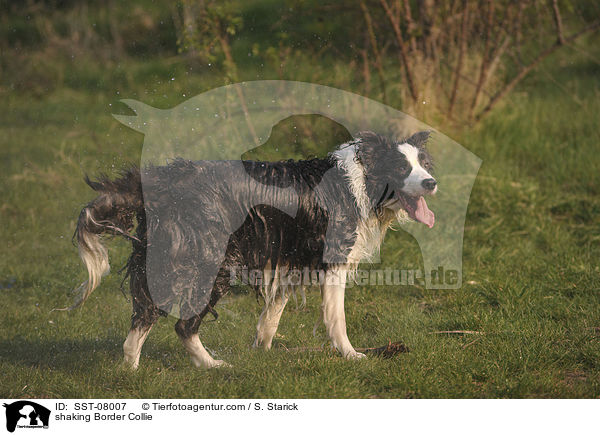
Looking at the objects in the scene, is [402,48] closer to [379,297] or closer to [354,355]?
[379,297]

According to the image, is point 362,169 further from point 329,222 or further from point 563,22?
point 563,22

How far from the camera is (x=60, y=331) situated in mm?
4609

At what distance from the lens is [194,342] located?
12.8ft

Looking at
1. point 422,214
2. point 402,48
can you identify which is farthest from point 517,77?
point 422,214

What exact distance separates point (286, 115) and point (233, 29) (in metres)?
0.95

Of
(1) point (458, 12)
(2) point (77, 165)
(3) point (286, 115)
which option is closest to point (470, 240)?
(3) point (286, 115)

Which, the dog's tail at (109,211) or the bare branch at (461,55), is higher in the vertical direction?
the dog's tail at (109,211)

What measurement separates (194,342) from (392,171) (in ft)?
5.15

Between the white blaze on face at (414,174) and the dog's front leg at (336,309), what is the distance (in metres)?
0.62

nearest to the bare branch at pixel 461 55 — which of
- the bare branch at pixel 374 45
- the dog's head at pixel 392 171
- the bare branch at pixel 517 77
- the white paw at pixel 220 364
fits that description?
the bare branch at pixel 517 77

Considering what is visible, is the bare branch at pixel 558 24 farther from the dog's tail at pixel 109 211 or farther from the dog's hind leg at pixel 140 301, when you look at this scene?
the dog's hind leg at pixel 140 301
